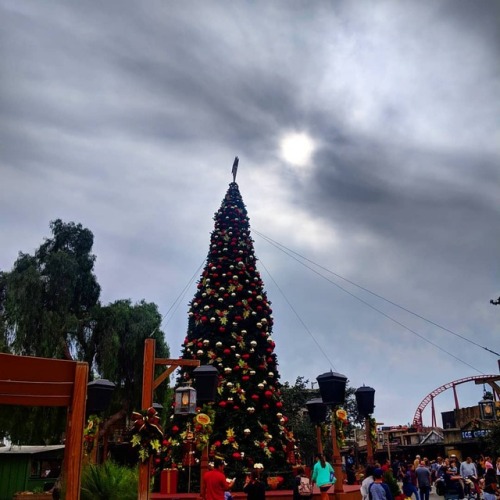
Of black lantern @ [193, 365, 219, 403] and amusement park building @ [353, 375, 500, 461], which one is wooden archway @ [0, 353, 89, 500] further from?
amusement park building @ [353, 375, 500, 461]

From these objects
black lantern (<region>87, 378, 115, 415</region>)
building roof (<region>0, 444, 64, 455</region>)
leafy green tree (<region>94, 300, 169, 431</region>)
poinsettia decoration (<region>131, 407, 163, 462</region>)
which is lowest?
building roof (<region>0, 444, 64, 455</region>)

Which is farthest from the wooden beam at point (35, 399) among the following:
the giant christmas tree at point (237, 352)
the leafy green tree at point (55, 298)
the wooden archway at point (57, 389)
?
the leafy green tree at point (55, 298)

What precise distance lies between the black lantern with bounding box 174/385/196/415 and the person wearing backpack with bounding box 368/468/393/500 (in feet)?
11.4

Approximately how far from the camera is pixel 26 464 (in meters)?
19.3

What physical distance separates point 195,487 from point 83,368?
964cm

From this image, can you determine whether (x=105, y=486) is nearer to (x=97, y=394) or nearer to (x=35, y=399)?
(x=97, y=394)

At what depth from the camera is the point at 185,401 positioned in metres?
9.55

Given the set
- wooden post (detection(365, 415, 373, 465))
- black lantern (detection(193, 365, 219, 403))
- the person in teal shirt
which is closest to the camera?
black lantern (detection(193, 365, 219, 403))

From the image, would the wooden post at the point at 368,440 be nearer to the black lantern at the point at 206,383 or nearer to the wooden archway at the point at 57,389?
the black lantern at the point at 206,383

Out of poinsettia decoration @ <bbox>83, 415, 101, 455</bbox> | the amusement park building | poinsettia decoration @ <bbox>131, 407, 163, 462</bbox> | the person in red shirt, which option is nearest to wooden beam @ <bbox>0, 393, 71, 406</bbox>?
poinsettia decoration @ <bbox>131, 407, 163, 462</bbox>

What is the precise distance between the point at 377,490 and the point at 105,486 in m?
4.82

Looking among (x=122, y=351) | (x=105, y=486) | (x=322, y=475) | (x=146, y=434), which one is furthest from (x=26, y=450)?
(x=146, y=434)

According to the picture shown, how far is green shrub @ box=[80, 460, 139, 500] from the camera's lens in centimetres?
887

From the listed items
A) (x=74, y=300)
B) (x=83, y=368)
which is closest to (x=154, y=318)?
(x=74, y=300)
